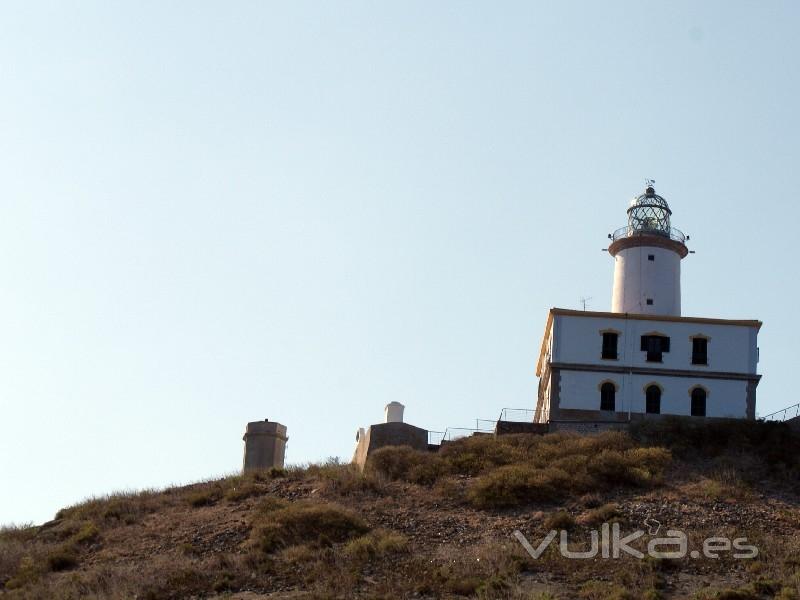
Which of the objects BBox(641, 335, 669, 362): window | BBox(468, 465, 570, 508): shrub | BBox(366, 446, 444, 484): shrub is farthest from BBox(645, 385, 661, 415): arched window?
BBox(468, 465, 570, 508): shrub

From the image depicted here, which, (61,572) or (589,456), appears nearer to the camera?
(61,572)

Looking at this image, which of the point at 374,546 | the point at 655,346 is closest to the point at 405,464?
the point at 374,546

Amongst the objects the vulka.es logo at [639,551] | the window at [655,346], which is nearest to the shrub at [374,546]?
the vulka.es logo at [639,551]

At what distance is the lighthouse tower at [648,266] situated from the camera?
51.8 metres

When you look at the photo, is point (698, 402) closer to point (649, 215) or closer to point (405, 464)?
point (649, 215)

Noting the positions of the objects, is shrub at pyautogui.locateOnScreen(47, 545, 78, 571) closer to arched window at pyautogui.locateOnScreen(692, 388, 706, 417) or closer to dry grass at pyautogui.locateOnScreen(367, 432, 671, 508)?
dry grass at pyautogui.locateOnScreen(367, 432, 671, 508)

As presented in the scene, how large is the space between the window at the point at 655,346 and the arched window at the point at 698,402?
164 centimetres

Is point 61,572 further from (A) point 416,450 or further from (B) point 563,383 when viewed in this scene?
(B) point 563,383

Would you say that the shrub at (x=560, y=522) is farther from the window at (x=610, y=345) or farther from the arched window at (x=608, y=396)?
the window at (x=610, y=345)

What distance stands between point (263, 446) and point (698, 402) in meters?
14.6

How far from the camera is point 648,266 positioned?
52.5m

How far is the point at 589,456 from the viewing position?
133 feet

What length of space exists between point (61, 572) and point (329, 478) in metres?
8.97

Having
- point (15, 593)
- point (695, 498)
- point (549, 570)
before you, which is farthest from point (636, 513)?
point (15, 593)
